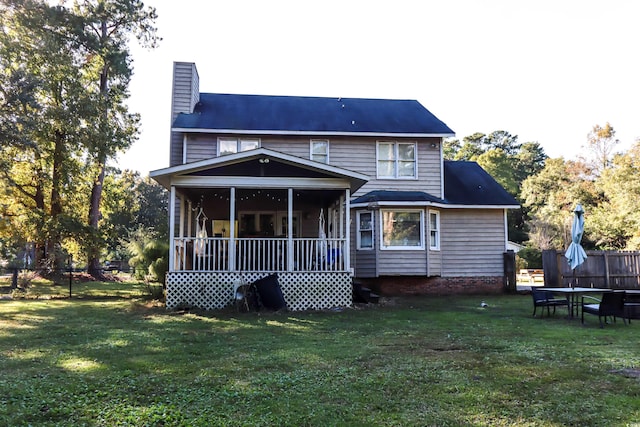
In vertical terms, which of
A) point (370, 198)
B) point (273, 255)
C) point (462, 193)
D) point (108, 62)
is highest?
point (108, 62)

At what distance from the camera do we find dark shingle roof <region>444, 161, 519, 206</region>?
17344mm

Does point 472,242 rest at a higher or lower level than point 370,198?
lower

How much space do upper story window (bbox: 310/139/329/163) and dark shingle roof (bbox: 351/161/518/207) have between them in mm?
2074

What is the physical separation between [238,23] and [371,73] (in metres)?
10.4

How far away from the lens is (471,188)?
18.2 meters

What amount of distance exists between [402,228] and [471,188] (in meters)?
3.77

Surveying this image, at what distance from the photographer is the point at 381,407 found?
4.43 m

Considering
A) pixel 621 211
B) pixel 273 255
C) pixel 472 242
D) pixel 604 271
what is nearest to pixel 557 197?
pixel 621 211

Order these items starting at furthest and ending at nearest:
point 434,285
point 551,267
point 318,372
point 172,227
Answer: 1. point 551,267
2. point 434,285
3. point 172,227
4. point 318,372

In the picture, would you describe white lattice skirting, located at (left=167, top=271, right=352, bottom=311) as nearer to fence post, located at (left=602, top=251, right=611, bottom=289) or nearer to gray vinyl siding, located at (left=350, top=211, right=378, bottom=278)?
gray vinyl siding, located at (left=350, top=211, right=378, bottom=278)

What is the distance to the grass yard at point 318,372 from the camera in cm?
423

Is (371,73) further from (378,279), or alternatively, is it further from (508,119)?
(508,119)

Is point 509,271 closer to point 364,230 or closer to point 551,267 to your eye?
point 551,267

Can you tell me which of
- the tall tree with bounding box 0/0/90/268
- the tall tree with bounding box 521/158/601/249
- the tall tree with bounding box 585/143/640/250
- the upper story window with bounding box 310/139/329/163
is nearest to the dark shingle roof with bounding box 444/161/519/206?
the upper story window with bounding box 310/139/329/163
